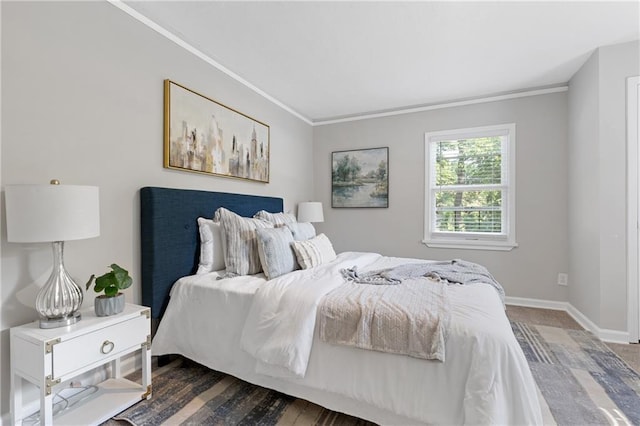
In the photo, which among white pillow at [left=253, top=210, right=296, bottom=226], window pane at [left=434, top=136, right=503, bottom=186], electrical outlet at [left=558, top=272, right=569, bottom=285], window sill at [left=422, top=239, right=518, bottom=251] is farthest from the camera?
window pane at [left=434, top=136, right=503, bottom=186]

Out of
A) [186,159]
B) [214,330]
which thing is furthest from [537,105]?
[214,330]

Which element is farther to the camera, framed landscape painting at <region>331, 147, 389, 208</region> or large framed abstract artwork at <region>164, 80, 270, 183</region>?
framed landscape painting at <region>331, 147, 389, 208</region>

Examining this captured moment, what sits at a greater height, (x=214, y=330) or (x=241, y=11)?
(x=241, y=11)

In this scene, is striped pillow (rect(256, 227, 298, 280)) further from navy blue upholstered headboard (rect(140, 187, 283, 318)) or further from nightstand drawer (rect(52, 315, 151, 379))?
nightstand drawer (rect(52, 315, 151, 379))

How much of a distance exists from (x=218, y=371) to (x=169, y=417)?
457 mm

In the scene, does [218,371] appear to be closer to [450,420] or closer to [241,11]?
[450,420]

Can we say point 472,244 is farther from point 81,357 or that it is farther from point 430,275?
point 81,357

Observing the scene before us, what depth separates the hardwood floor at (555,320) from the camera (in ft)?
7.50

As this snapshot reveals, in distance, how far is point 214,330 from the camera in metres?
1.91

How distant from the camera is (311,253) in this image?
2.36 m

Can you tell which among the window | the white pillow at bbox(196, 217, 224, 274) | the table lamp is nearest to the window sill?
the window

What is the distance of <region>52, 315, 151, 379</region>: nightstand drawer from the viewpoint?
135 cm

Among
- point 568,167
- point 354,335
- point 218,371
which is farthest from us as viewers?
point 568,167

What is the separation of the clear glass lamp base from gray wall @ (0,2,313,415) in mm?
205
